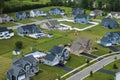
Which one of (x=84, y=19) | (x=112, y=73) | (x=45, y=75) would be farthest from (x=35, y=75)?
(x=84, y=19)

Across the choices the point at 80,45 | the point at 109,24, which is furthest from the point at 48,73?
the point at 109,24

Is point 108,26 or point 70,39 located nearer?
point 70,39

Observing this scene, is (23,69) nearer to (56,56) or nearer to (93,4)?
(56,56)

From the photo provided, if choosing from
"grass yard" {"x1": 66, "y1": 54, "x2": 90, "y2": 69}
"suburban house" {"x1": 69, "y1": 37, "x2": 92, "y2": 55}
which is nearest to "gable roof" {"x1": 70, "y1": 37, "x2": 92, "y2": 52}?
"suburban house" {"x1": 69, "y1": 37, "x2": 92, "y2": 55}

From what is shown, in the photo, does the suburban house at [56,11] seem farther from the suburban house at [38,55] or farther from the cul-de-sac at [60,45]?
the suburban house at [38,55]

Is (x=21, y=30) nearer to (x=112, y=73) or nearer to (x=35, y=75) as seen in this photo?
(x=35, y=75)

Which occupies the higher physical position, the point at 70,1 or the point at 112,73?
the point at 70,1

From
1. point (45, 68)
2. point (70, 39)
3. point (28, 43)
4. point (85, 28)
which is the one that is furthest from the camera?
point (85, 28)

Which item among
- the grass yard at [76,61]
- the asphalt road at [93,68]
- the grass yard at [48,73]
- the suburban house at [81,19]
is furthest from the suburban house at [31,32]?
the grass yard at [48,73]
